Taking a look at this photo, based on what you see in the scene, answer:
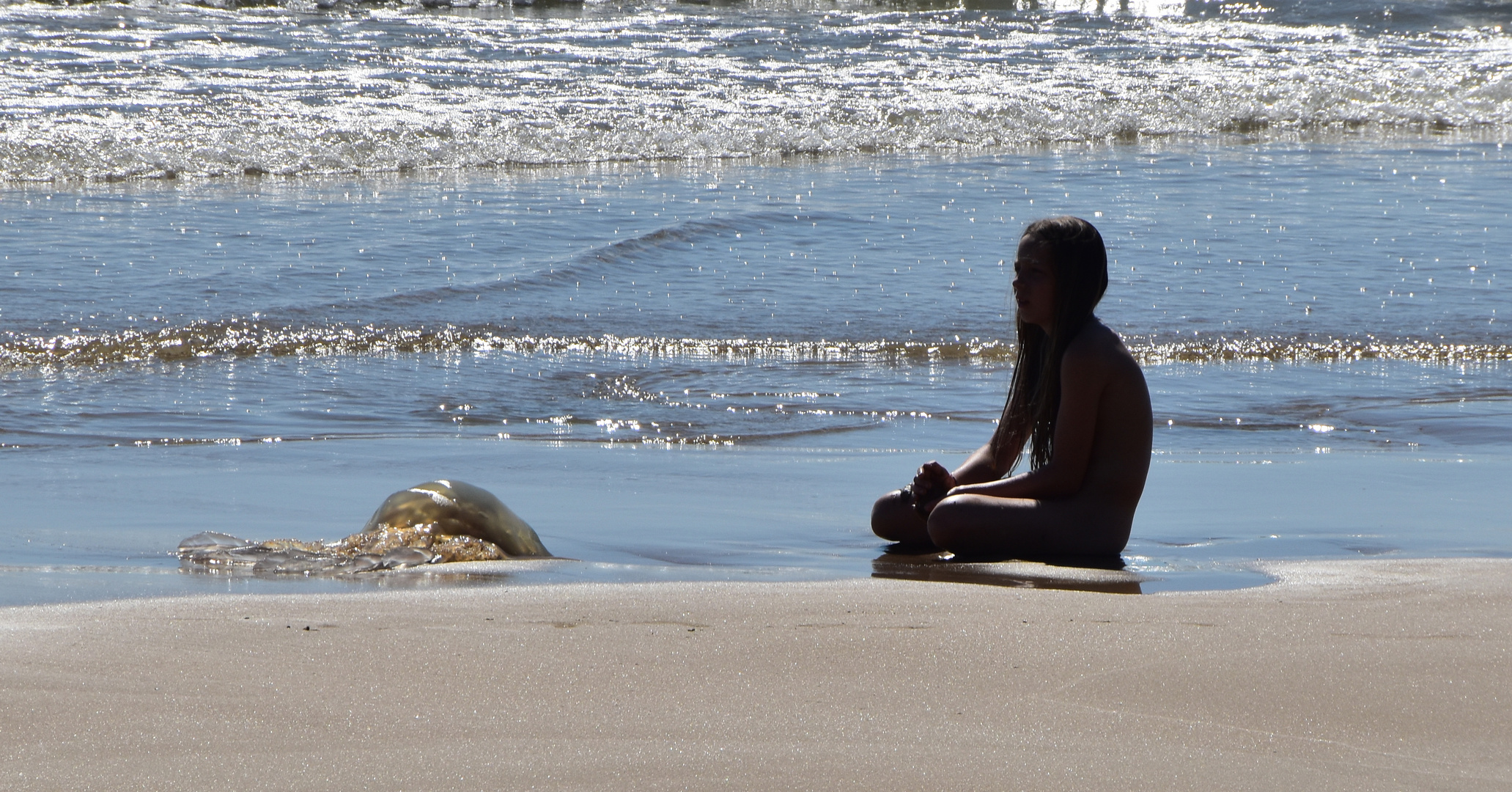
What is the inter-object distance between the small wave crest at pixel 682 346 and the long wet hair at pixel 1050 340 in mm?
2892

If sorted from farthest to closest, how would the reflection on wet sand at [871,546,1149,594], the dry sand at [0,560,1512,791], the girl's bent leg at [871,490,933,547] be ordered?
the girl's bent leg at [871,490,933,547] → the reflection on wet sand at [871,546,1149,594] → the dry sand at [0,560,1512,791]

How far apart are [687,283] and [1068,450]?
4.87m

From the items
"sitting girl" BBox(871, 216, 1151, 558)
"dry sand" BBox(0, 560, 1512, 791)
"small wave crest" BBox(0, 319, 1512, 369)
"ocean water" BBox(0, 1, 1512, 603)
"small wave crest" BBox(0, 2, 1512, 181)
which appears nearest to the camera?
"dry sand" BBox(0, 560, 1512, 791)

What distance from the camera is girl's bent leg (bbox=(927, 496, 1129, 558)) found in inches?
149

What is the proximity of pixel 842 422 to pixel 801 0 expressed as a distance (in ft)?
55.9

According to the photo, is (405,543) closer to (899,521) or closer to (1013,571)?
(899,521)

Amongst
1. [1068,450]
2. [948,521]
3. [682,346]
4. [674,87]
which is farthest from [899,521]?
[674,87]

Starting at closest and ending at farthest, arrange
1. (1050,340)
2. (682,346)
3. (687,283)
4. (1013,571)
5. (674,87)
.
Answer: (1013,571), (1050,340), (682,346), (687,283), (674,87)

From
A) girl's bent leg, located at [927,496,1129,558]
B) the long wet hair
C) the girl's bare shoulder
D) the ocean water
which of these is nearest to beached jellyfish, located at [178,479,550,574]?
the ocean water

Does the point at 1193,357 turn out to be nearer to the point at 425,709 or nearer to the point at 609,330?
the point at 609,330

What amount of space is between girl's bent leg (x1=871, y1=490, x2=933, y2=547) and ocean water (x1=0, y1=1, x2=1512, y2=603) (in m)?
0.05

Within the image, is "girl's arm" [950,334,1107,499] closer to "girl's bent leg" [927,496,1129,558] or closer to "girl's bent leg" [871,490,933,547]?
"girl's bent leg" [927,496,1129,558]

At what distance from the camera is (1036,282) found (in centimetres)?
390

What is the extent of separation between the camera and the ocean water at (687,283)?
443 cm
